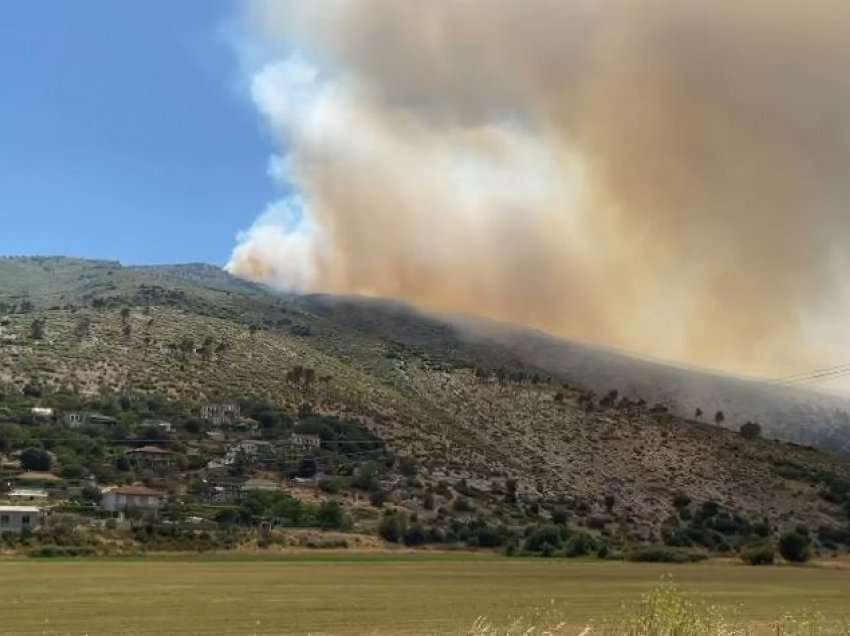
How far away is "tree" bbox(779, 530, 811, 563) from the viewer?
113 meters

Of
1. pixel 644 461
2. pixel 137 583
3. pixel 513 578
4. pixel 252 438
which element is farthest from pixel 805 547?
pixel 137 583

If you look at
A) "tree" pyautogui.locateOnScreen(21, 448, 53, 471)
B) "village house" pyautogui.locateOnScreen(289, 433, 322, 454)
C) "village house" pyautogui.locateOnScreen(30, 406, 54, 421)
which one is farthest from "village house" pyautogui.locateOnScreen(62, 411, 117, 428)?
"village house" pyautogui.locateOnScreen(289, 433, 322, 454)

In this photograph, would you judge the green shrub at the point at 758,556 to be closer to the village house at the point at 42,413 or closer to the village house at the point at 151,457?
the village house at the point at 151,457

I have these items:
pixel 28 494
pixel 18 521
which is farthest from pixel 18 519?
pixel 28 494

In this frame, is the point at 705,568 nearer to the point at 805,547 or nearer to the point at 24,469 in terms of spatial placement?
the point at 805,547

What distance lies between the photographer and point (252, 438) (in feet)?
457

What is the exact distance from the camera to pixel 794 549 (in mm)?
114062

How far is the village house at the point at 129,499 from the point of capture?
10625 cm

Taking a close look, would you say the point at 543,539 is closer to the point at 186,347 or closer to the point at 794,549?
the point at 794,549

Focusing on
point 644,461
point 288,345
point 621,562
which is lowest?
point 621,562

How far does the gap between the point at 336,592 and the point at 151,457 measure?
74.8 metres

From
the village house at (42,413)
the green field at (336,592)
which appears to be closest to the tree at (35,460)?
the village house at (42,413)

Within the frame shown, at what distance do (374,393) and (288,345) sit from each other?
25680 mm

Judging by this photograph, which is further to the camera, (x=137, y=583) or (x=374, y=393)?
(x=374, y=393)
